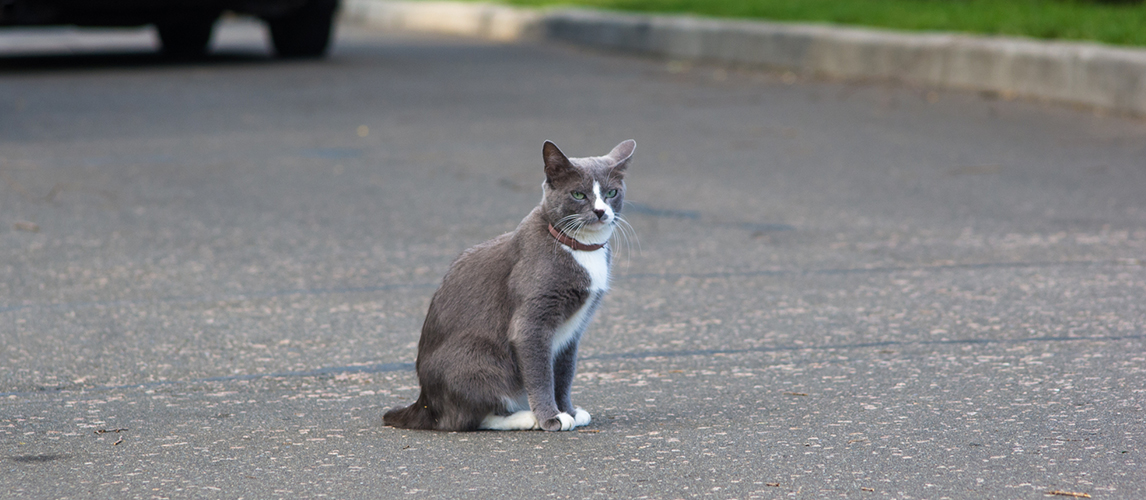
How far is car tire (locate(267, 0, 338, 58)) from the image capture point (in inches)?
499

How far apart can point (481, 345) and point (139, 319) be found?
167 centimetres

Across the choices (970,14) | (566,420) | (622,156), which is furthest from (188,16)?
(566,420)

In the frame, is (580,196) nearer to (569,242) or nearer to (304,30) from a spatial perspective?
(569,242)

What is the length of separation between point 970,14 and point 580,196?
8582 millimetres

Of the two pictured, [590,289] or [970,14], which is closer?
[590,289]

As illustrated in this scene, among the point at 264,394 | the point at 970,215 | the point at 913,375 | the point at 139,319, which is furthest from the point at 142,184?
the point at 913,375

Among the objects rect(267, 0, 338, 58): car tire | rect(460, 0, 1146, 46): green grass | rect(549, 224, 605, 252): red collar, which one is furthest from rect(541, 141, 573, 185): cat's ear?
rect(267, 0, 338, 58): car tire

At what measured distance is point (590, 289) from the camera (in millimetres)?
3256

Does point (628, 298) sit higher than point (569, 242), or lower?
lower

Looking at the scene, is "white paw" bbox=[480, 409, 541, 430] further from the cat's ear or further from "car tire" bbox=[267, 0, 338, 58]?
"car tire" bbox=[267, 0, 338, 58]

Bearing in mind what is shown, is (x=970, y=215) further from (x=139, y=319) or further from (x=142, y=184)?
(x=142, y=184)

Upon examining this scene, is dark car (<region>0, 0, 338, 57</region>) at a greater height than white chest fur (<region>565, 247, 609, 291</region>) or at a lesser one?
lesser

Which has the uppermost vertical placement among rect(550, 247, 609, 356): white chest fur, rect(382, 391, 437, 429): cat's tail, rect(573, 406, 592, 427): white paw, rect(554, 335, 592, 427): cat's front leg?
rect(550, 247, 609, 356): white chest fur

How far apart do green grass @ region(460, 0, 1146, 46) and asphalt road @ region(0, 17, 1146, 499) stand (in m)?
0.78
